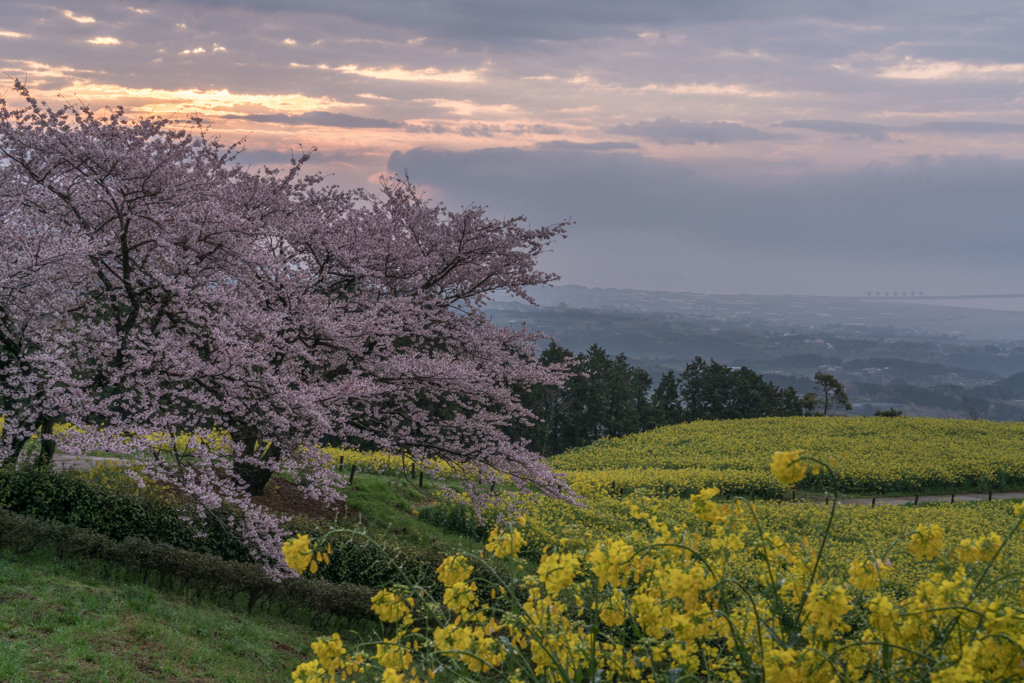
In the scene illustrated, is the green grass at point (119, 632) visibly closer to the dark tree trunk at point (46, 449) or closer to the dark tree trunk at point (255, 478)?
the dark tree trunk at point (46, 449)

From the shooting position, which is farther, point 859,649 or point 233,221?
point 233,221

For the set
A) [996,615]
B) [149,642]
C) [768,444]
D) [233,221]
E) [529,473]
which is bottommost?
[768,444]

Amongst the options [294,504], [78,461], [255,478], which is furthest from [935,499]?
[78,461]

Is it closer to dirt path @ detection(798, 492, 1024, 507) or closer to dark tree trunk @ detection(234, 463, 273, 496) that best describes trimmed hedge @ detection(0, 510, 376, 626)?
dark tree trunk @ detection(234, 463, 273, 496)

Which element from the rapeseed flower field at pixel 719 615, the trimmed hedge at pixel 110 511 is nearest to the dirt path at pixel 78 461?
the trimmed hedge at pixel 110 511

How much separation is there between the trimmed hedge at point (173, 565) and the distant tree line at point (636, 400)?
32.9m

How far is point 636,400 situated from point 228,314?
4399cm

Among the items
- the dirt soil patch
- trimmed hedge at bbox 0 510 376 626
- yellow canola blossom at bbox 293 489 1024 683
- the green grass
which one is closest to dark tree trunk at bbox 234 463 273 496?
the dirt soil patch

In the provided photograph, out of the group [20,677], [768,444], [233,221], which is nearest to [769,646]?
[20,677]

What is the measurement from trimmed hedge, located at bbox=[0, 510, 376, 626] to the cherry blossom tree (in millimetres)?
526

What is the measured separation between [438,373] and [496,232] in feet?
12.4

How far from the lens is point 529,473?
12453 millimetres

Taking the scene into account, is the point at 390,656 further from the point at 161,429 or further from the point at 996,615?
the point at 161,429

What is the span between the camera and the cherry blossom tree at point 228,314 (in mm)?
9469
